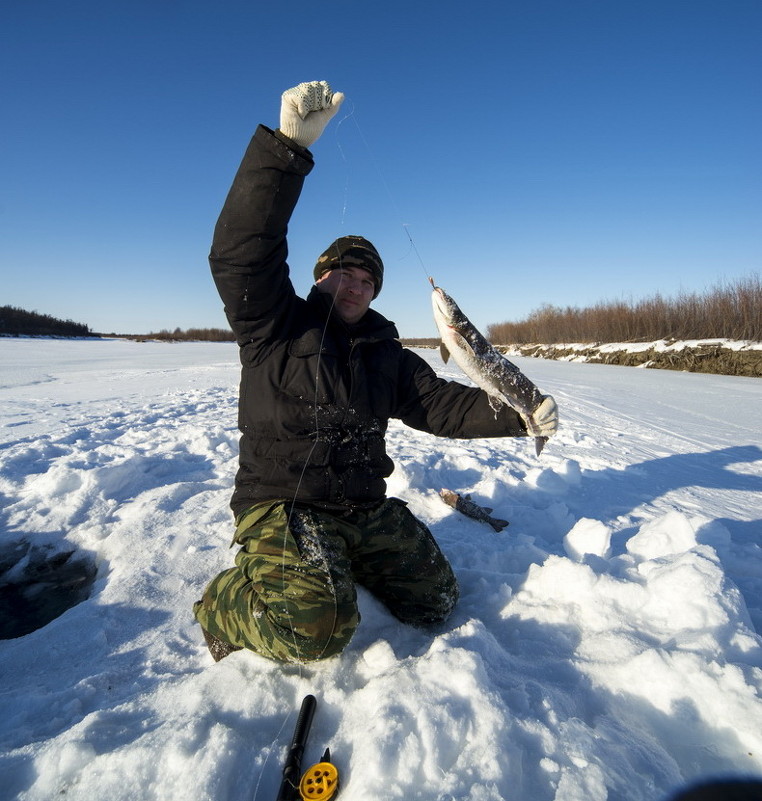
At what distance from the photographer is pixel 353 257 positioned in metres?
2.77

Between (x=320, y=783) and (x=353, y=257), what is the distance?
2.50 metres

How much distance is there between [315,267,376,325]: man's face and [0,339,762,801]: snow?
169 cm

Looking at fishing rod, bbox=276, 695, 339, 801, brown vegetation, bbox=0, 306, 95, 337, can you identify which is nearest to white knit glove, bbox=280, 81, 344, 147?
fishing rod, bbox=276, 695, 339, 801

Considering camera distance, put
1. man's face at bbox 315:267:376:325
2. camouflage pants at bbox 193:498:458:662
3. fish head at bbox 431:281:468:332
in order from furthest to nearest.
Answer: fish head at bbox 431:281:468:332
man's face at bbox 315:267:376:325
camouflage pants at bbox 193:498:458:662

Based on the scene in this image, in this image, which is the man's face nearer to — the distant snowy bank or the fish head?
the fish head

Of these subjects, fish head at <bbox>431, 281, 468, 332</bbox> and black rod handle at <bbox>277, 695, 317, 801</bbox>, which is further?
fish head at <bbox>431, 281, 468, 332</bbox>

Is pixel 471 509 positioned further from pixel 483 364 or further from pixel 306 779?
pixel 306 779

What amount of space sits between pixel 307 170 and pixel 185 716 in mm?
2343

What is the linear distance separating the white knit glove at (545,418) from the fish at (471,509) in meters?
1.07

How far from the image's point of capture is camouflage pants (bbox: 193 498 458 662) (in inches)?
72.0

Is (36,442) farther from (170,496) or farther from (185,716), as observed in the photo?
(185,716)

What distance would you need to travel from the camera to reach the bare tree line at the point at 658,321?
22094 millimetres

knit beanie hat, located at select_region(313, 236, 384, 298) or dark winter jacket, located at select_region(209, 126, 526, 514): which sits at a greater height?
knit beanie hat, located at select_region(313, 236, 384, 298)

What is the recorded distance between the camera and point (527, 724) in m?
1.48
